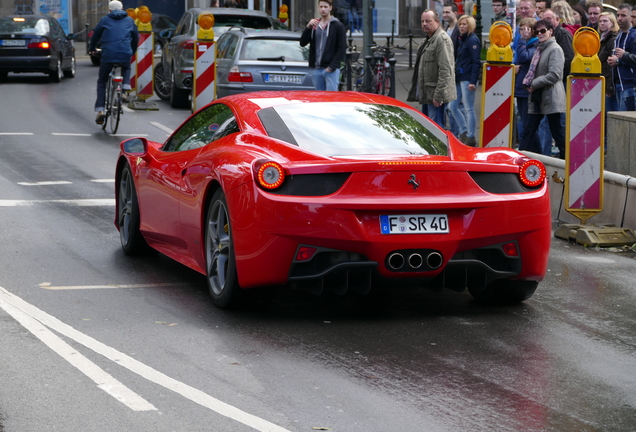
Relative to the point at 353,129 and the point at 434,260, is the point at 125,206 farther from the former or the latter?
the point at 434,260

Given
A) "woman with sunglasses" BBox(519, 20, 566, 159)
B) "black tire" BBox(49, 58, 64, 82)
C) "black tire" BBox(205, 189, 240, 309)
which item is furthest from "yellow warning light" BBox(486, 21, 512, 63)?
"black tire" BBox(49, 58, 64, 82)

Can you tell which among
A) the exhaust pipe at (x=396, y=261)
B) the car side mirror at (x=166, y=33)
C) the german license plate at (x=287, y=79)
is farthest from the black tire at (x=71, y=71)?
the exhaust pipe at (x=396, y=261)

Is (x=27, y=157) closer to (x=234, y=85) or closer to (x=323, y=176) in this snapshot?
(x=234, y=85)

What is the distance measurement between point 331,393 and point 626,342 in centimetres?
198

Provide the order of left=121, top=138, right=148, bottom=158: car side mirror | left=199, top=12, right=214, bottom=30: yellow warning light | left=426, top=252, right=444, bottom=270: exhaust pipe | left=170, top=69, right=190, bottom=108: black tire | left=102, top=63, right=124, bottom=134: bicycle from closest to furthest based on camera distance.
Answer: left=426, top=252, right=444, bottom=270: exhaust pipe < left=121, top=138, right=148, bottom=158: car side mirror < left=102, top=63, right=124, bottom=134: bicycle < left=199, top=12, right=214, bottom=30: yellow warning light < left=170, top=69, right=190, bottom=108: black tire

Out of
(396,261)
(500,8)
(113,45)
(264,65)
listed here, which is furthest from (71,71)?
(396,261)

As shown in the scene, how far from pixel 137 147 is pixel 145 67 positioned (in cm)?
1378

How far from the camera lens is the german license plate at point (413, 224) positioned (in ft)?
21.6

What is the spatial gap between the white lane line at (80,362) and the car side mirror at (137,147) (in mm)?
1878

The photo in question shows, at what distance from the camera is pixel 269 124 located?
733 centimetres

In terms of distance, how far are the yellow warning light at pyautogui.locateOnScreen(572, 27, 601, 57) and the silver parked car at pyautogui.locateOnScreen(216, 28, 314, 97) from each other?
8.54 m

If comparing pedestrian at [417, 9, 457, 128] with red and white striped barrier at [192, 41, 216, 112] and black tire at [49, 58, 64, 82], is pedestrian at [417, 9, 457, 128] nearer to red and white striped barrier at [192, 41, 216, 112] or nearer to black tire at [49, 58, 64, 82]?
red and white striped barrier at [192, 41, 216, 112]

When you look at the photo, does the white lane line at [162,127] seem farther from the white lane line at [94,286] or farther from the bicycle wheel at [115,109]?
the white lane line at [94,286]

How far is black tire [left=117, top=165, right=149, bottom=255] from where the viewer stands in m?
8.84
